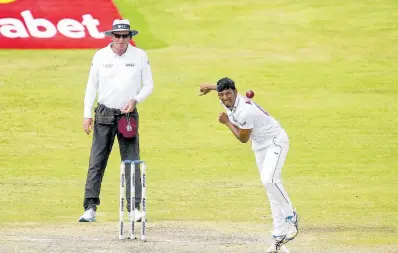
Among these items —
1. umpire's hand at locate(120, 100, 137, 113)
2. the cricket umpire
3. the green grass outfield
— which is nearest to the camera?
umpire's hand at locate(120, 100, 137, 113)

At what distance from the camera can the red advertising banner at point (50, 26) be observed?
90.4 feet

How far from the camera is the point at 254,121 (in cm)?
A: 1258

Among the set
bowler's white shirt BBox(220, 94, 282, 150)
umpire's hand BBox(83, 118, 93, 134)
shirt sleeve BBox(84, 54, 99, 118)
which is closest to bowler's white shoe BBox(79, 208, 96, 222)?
umpire's hand BBox(83, 118, 93, 134)

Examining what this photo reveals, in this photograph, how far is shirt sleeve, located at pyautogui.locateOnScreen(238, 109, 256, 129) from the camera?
40.8ft

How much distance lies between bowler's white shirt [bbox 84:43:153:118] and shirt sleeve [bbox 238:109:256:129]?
2017mm

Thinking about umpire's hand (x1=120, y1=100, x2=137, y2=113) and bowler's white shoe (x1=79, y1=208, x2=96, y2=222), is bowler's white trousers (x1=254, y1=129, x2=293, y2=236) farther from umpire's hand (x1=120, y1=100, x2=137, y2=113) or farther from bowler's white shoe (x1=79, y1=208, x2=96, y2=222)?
bowler's white shoe (x1=79, y1=208, x2=96, y2=222)

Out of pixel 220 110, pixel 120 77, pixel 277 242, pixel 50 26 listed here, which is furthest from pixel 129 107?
pixel 50 26

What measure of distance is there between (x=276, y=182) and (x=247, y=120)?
2.45 ft

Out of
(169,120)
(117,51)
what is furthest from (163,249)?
(169,120)

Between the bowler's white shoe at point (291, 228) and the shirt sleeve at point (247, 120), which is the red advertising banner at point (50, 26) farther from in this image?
the bowler's white shoe at point (291, 228)

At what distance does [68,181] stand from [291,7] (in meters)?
13.3

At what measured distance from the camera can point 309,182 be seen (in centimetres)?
1825

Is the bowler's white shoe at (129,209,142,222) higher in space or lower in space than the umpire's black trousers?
lower

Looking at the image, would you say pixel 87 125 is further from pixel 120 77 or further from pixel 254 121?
pixel 254 121
